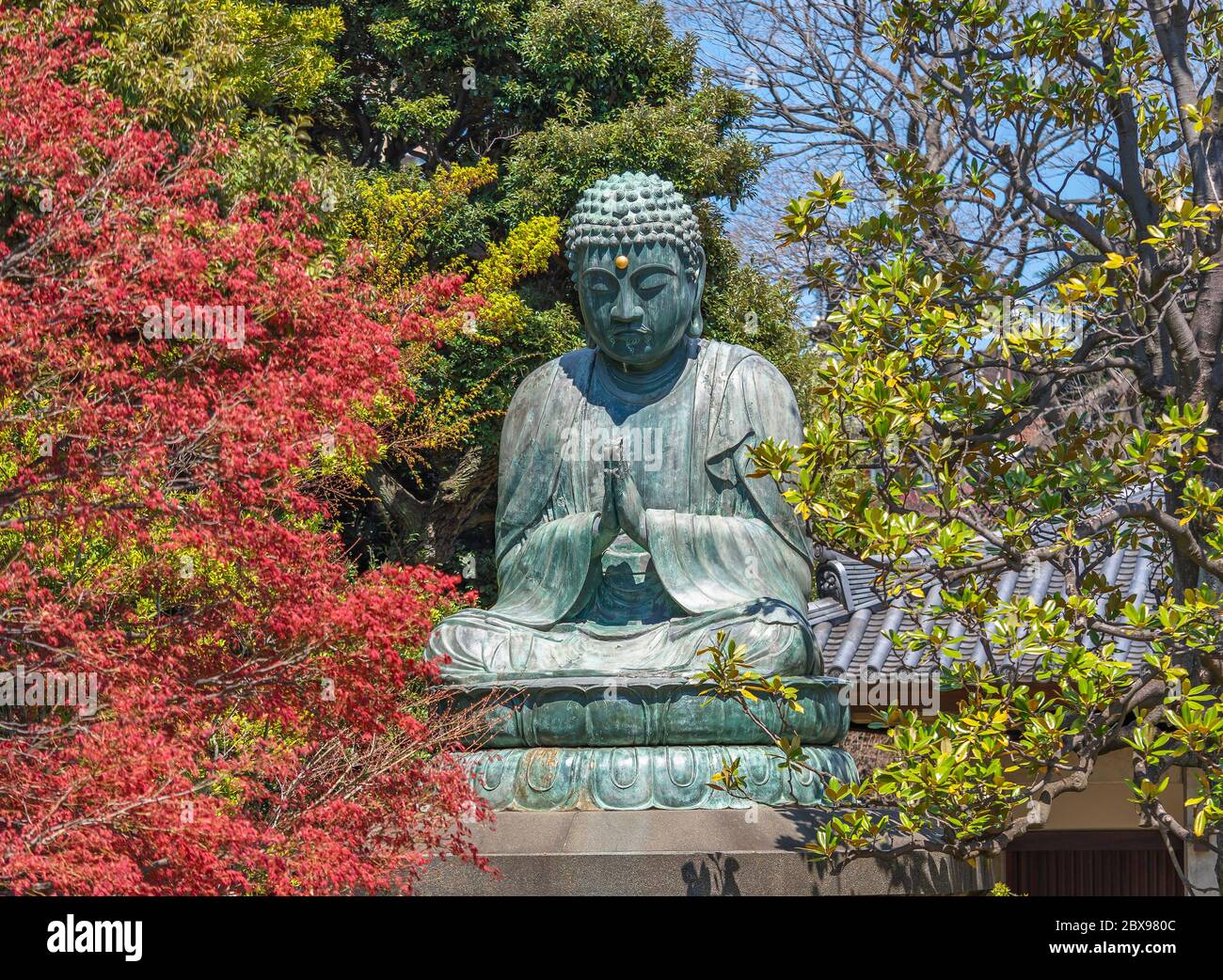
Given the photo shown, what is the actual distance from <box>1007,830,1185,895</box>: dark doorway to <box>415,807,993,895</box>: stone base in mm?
6641

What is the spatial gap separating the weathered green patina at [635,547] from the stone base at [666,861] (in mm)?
156

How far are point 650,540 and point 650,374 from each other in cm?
99

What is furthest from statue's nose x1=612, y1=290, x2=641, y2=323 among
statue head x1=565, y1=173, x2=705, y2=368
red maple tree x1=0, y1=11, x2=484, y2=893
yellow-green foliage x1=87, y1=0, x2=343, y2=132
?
yellow-green foliage x1=87, y1=0, x2=343, y2=132

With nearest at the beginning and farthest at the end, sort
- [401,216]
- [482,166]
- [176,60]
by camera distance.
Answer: [176,60] < [401,216] < [482,166]

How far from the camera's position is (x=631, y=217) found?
25.5ft

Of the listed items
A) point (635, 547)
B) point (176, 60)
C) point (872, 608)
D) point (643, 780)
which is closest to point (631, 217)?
point (635, 547)

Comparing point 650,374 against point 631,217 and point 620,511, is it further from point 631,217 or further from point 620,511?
point 620,511

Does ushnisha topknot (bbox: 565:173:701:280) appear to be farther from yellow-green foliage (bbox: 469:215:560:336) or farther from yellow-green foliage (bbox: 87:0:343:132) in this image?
yellow-green foliage (bbox: 469:215:560:336)

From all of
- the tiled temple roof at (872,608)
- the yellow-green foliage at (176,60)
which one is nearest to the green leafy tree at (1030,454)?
the tiled temple roof at (872,608)

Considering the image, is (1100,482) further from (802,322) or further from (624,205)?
(802,322)

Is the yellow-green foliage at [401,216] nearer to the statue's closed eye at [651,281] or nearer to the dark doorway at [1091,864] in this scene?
the statue's closed eye at [651,281]

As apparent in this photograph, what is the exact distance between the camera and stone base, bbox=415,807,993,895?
246 inches

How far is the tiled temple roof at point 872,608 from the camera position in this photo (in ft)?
38.8

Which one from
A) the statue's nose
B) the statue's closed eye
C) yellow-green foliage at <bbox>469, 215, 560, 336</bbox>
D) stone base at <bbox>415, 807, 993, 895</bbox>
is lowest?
stone base at <bbox>415, 807, 993, 895</bbox>
